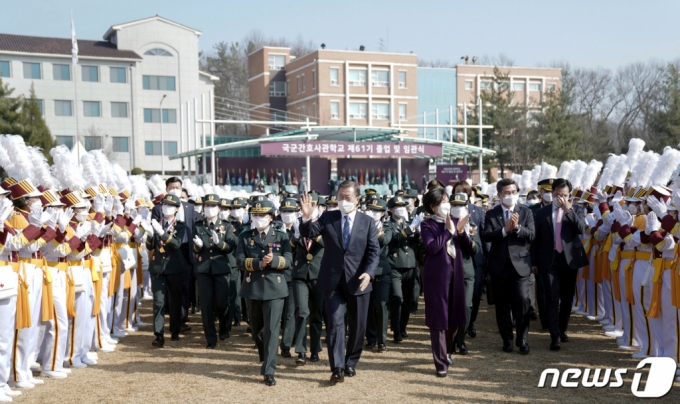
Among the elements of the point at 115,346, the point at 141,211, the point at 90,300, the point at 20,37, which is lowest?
the point at 115,346

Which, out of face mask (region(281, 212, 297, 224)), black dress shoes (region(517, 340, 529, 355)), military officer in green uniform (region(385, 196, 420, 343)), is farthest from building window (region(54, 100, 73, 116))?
black dress shoes (region(517, 340, 529, 355))

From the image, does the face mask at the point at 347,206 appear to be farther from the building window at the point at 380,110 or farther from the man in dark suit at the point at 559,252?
the building window at the point at 380,110

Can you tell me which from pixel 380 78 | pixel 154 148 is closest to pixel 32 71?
pixel 154 148

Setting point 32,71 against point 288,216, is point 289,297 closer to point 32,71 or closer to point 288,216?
point 288,216

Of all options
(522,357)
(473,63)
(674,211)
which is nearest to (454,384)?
(522,357)

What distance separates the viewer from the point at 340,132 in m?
37.1

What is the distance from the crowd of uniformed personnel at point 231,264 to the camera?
7555 millimetres

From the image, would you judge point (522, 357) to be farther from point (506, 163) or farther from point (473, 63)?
point (473, 63)

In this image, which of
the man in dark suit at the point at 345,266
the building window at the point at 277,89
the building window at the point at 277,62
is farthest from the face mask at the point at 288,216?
the building window at the point at 277,62

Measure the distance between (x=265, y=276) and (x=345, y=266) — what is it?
3.22ft

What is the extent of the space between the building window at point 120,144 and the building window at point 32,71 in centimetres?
770

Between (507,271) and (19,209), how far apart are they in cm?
580

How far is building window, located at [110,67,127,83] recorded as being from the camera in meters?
60.3

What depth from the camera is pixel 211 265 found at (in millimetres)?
9812
